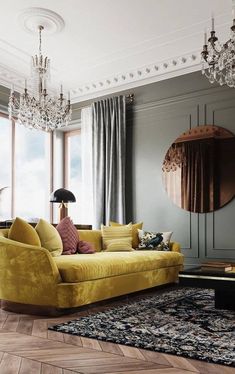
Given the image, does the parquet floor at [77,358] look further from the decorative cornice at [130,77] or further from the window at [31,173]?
the decorative cornice at [130,77]

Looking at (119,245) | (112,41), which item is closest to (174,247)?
(119,245)

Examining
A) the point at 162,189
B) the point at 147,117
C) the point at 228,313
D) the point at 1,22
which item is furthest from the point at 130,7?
the point at 228,313

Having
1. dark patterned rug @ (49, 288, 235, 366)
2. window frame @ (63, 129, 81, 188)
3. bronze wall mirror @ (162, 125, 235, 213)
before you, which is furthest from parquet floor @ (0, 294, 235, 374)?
window frame @ (63, 129, 81, 188)

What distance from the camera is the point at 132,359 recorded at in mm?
2283

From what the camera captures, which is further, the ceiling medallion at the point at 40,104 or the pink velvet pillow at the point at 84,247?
the ceiling medallion at the point at 40,104

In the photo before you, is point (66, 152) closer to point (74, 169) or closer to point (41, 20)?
point (74, 169)

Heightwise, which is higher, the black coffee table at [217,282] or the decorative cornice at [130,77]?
the decorative cornice at [130,77]

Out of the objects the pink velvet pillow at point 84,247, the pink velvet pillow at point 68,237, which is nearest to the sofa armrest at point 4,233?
the pink velvet pillow at point 68,237

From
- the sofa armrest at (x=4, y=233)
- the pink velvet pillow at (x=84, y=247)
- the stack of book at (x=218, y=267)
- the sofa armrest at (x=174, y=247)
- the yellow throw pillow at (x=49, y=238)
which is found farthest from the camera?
the sofa armrest at (x=174, y=247)

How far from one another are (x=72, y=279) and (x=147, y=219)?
2.57 metres

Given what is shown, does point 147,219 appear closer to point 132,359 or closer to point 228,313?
point 228,313

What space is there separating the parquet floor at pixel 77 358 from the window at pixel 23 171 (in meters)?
3.18

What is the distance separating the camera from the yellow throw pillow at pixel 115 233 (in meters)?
5.04

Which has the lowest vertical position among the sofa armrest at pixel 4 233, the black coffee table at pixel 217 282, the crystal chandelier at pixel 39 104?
the black coffee table at pixel 217 282
